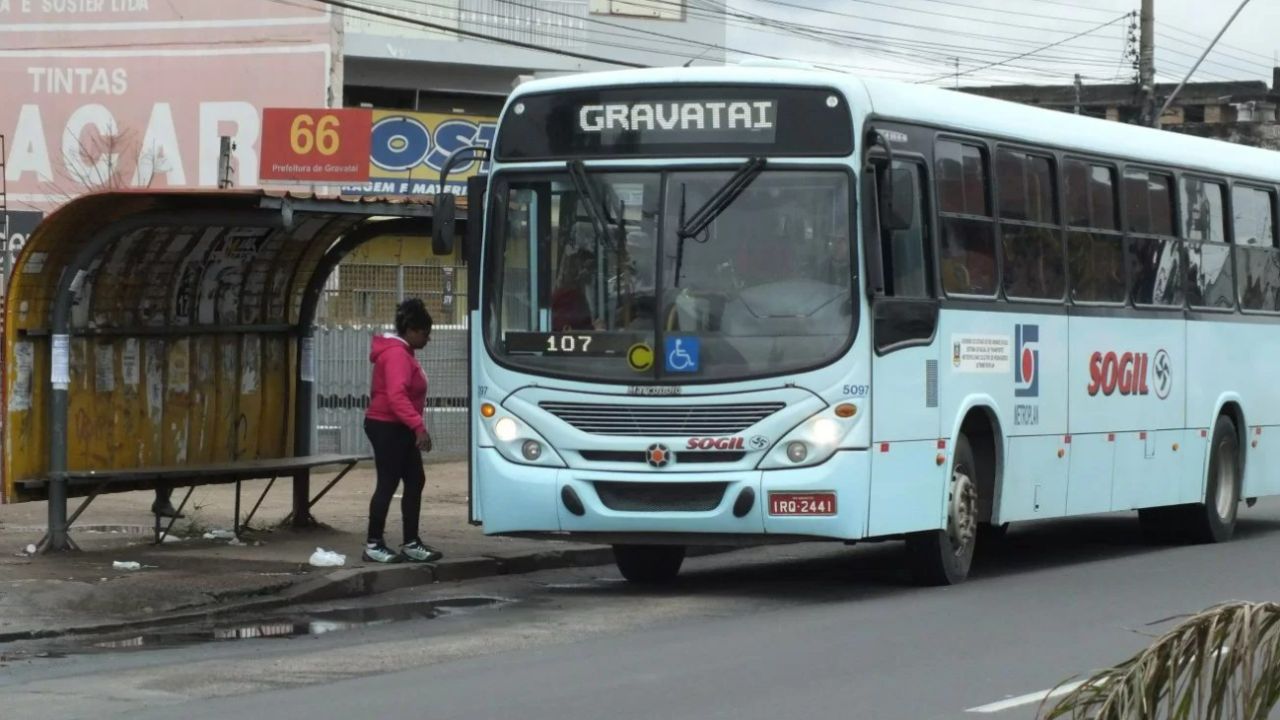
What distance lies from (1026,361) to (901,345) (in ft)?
6.30

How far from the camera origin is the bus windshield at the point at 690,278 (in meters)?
11.6

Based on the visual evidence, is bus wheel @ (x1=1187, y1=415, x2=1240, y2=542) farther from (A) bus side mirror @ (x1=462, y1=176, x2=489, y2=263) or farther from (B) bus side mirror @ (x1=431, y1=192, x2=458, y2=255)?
(B) bus side mirror @ (x1=431, y1=192, x2=458, y2=255)

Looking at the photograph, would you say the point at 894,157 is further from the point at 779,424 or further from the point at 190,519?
the point at 190,519

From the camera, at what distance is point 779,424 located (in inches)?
453

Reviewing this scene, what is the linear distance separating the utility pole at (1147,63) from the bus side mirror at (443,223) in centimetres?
2208

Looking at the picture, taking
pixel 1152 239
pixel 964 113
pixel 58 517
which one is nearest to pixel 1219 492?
pixel 1152 239

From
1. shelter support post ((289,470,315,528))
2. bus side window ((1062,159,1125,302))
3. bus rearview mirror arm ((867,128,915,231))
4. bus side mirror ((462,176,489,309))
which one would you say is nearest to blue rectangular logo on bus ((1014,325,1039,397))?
bus side window ((1062,159,1125,302))

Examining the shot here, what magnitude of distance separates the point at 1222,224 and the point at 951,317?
5.00 m

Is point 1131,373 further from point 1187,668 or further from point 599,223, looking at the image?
point 1187,668

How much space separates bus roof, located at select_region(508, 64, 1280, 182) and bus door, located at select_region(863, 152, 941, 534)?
15.7 inches

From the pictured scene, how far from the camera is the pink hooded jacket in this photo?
533 inches

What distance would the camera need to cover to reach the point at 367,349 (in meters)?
22.3

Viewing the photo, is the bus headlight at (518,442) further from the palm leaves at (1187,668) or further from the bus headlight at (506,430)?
the palm leaves at (1187,668)

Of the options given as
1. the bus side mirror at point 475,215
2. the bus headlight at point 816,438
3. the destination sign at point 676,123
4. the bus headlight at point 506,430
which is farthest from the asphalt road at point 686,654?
the destination sign at point 676,123
